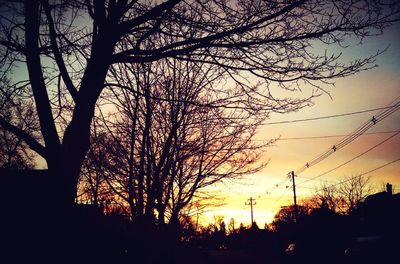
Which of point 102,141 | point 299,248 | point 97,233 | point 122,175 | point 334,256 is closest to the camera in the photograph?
point 102,141

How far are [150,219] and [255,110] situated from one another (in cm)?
667

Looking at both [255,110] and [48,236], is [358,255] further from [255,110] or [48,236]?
[48,236]

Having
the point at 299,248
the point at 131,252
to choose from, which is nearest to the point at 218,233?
the point at 299,248

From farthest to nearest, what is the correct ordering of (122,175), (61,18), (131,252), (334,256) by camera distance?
(334,256), (131,252), (122,175), (61,18)

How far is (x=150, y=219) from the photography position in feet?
33.9

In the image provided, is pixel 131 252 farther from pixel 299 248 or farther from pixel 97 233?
pixel 299 248

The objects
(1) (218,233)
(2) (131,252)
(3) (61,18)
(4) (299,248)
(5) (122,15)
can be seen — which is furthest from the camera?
(1) (218,233)

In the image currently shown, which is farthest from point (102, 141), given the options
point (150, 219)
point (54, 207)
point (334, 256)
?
point (334, 256)

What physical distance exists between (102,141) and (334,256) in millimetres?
15769

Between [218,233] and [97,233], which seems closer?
[97,233]

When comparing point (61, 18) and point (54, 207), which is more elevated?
point (61, 18)

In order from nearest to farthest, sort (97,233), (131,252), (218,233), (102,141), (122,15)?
(122,15) → (102,141) → (97,233) → (131,252) → (218,233)

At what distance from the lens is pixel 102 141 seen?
10305 mm

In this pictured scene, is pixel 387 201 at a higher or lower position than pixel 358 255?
higher
